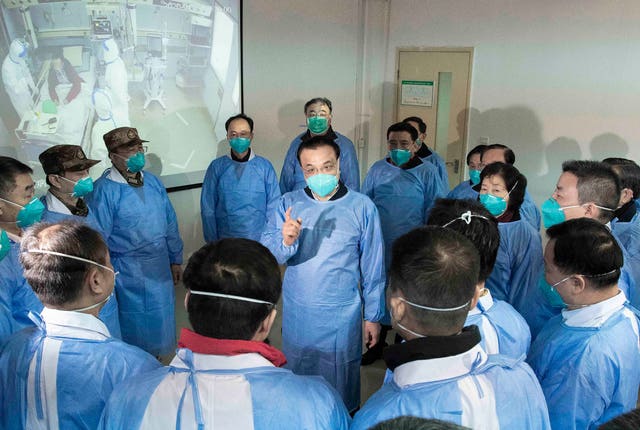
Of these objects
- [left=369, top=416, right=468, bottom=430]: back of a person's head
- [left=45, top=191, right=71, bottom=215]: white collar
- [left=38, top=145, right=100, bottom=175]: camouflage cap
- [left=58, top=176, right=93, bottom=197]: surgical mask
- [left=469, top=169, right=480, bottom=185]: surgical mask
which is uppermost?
[left=38, top=145, right=100, bottom=175]: camouflage cap

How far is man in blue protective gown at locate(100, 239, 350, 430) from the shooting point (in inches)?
40.3

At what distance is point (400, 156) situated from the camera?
336 centimetres

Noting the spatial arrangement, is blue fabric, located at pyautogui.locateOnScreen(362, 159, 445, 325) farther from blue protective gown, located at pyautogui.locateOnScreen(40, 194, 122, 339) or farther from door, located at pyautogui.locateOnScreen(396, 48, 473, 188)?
door, located at pyautogui.locateOnScreen(396, 48, 473, 188)

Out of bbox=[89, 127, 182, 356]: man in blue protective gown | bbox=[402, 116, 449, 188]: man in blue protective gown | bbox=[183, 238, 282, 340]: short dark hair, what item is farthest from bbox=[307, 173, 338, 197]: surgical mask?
bbox=[402, 116, 449, 188]: man in blue protective gown

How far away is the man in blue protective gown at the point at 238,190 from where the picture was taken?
3.45 metres

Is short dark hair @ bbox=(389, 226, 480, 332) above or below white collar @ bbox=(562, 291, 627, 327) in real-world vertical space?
above

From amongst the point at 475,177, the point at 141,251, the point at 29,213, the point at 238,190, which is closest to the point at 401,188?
the point at 475,177

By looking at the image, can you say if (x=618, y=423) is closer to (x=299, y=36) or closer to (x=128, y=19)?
(x=128, y=19)

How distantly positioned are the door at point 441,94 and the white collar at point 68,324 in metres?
4.55

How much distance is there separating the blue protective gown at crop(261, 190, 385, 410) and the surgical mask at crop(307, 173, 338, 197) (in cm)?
6

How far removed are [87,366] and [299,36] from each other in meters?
4.39

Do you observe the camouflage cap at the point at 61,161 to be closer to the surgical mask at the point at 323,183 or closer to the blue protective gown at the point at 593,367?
the surgical mask at the point at 323,183

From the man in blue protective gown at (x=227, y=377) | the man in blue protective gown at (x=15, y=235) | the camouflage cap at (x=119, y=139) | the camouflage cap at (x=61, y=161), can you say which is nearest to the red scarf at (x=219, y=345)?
the man in blue protective gown at (x=227, y=377)

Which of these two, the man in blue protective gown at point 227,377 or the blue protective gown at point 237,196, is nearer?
the man in blue protective gown at point 227,377
